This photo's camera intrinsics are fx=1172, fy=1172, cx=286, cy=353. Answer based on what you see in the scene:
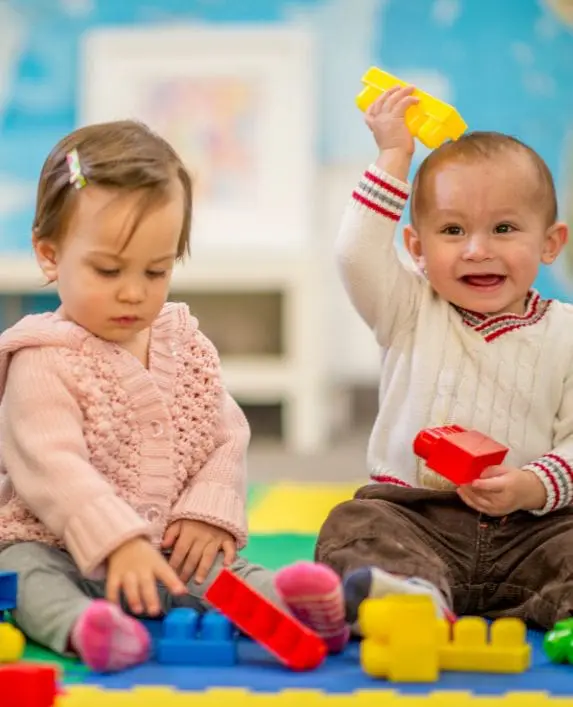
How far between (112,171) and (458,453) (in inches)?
15.6

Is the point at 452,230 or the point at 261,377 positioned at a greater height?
the point at 452,230

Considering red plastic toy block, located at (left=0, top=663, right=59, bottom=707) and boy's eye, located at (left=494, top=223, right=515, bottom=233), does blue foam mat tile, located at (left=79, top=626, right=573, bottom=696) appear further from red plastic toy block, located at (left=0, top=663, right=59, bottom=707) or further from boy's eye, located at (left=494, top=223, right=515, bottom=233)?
boy's eye, located at (left=494, top=223, right=515, bottom=233)

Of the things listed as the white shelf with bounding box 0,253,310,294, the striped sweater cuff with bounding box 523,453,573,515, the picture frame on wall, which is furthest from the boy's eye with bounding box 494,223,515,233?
the picture frame on wall

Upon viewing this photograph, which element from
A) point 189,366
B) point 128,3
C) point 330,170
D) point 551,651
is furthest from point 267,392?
point 551,651

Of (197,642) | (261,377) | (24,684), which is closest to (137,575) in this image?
(197,642)

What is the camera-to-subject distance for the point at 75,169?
1.05 m

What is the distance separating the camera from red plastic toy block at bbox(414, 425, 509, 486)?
105 cm

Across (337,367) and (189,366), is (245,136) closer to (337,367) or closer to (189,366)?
(337,367)

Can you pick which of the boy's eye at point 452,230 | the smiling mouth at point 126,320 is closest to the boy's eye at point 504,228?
the boy's eye at point 452,230

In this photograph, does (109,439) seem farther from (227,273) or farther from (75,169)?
(227,273)

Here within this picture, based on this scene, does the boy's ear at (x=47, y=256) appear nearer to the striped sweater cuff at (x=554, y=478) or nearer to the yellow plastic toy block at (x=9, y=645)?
the yellow plastic toy block at (x=9, y=645)

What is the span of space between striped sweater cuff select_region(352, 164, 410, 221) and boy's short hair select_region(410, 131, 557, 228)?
58mm

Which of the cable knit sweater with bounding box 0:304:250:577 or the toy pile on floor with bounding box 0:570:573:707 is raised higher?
the cable knit sweater with bounding box 0:304:250:577

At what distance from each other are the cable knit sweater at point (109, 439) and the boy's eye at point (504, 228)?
0.32 meters
